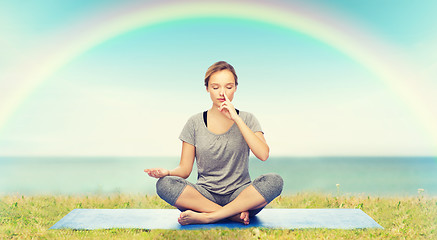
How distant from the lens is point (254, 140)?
13.0 feet

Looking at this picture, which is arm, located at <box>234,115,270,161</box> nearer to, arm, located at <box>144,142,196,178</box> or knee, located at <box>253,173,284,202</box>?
knee, located at <box>253,173,284,202</box>

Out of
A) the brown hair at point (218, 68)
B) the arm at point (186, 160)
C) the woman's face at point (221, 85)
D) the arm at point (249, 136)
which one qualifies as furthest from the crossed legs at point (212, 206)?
the brown hair at point (218, 68)

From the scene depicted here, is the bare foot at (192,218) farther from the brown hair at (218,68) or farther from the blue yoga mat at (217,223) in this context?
the brown hair at (218,68)

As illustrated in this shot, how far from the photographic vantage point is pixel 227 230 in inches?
152

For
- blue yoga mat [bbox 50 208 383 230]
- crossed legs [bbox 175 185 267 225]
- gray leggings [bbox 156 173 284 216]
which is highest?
gray leggings [bbox 156 173 284 216]

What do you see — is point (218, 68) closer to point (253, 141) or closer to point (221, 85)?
point (221, 85)

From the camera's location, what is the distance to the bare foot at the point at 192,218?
13.2 feet

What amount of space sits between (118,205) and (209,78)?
2300mm

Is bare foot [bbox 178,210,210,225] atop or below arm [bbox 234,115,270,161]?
below

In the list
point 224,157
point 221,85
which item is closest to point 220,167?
point 224,157

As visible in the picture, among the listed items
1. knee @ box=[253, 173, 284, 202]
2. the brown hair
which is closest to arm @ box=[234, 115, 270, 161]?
knee @ box=[253, 173, 284, 202]

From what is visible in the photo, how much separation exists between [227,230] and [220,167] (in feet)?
2.18

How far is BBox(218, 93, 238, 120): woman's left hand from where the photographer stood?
13.2 ft

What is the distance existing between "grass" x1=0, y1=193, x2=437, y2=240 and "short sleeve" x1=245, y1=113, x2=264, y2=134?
99cm
